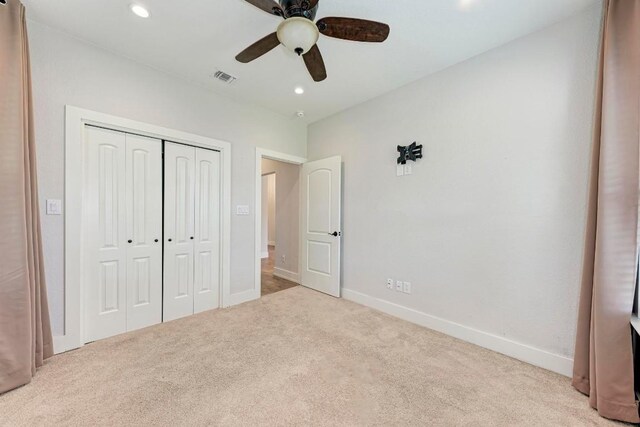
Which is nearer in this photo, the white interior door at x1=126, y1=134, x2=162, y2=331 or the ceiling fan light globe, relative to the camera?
the ceiling fan light globe

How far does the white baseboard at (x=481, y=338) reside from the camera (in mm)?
1992

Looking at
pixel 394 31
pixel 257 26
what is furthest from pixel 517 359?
pixel 257 26

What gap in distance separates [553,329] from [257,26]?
3395 millimetres

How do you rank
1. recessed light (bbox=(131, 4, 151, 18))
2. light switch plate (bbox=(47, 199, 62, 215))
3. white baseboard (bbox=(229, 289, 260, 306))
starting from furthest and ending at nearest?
white baseboard (bbox=(229, 289, 260, 306))
light switch plate (bbox=(47, 199, 62, 215))
recessed light (bbox=(131, 4, 151, 18))

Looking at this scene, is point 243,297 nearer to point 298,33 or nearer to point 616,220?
point 298,33

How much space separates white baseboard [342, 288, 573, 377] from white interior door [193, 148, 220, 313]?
1987 mm

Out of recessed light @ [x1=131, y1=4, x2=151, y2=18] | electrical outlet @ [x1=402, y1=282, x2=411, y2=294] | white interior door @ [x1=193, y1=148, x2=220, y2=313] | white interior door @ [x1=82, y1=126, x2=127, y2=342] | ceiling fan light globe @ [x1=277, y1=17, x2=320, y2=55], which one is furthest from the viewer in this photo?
white interior door @ [x1=193, y1=148, x2=220, y2=313]

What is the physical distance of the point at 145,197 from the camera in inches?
106

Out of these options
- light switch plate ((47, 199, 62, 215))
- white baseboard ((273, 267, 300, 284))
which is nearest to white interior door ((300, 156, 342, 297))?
white baseboard ((273, 267, 300, 284))

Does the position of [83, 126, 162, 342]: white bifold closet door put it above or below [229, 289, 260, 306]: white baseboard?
above

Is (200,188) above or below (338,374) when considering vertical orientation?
above

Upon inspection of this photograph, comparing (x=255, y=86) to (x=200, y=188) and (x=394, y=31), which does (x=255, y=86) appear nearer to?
(x=200, y=188)

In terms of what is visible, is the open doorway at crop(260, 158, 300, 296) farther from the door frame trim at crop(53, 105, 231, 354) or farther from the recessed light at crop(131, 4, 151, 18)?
the recessed light at crop(131, 4, 151, 18)

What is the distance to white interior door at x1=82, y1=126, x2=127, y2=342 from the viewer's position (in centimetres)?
236
